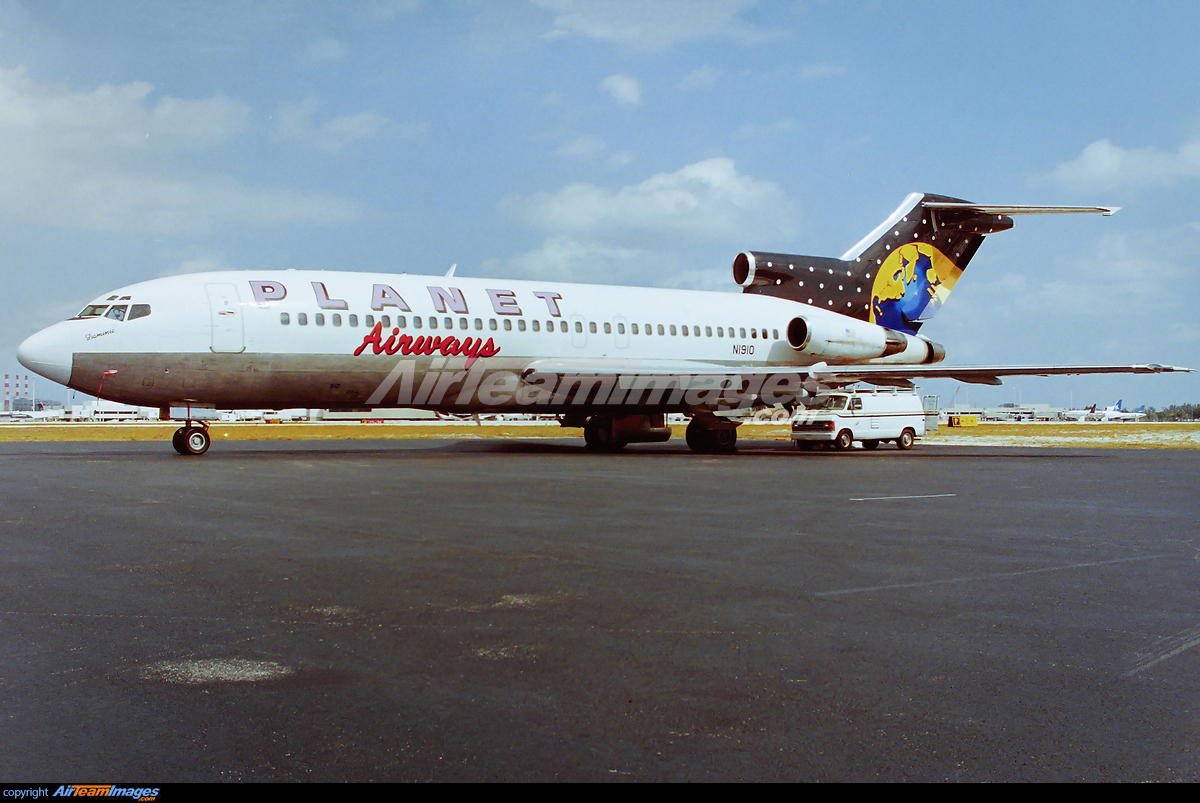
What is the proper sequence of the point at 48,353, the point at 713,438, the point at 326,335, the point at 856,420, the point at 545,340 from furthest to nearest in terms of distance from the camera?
1. the point at 856,420
2. the point at 713,438
3. the point at 545,340
4. the point at 326,335
5. the point at 48,353

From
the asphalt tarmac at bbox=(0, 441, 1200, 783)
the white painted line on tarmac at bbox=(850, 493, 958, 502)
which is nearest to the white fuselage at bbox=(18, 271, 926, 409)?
the asphalt tarmac at bbox=(0, 441, 1200, 783)

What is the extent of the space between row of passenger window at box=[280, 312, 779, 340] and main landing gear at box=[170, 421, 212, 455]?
11.2 feet

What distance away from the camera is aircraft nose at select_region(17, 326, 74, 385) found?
17.8 metres

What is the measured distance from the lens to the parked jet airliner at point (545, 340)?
18672 millimetres

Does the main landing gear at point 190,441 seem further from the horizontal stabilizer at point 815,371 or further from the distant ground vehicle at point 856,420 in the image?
the distant ground vehicle at point 856,420

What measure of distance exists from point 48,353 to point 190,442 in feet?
11.1

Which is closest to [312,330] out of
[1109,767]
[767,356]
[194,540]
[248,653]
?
[194,540]

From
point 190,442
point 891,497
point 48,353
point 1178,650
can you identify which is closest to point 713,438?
point 891,497

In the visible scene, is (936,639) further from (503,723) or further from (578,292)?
(578,292)

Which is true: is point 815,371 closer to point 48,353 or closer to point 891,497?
point 891,497

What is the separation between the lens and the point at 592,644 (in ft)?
15.7

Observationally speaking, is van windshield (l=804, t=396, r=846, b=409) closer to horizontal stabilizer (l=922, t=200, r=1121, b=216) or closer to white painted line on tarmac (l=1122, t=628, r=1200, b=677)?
horizontal stabilizer (l=922, t=200, r=1121, b=216)

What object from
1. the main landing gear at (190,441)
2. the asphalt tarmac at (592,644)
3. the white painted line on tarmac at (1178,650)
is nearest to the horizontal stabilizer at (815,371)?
the main landing gear at (190,441)
